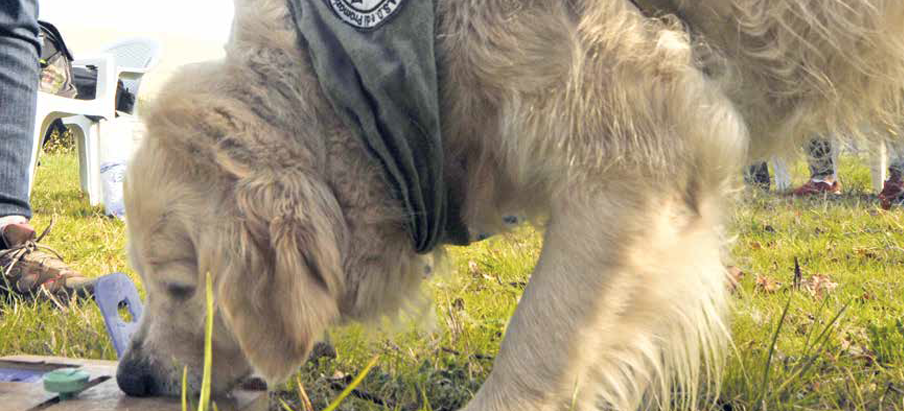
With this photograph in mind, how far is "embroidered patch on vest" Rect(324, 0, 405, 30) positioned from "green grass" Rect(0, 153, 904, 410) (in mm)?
905

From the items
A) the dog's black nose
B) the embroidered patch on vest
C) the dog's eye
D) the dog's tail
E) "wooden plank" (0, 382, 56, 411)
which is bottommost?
the dog's black nose

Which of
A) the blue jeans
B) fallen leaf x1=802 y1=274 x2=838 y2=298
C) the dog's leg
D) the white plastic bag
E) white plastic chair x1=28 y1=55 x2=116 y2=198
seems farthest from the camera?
the white plastic bag

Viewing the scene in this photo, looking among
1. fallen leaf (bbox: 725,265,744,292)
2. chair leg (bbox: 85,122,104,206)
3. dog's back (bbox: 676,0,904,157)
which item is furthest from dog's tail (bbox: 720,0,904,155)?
chair leg (bbox: 85,122,104,206)

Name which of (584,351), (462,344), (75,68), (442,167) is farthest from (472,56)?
(75,68)

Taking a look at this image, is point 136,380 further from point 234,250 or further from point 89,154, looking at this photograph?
point 89,154

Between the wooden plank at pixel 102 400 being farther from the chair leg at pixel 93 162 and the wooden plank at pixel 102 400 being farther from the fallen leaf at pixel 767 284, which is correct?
the chair leg at pixel 93 162

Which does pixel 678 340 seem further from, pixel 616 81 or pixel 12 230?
pixel 12 230

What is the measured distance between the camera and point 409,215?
2.04 meters

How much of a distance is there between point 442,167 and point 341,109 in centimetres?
29

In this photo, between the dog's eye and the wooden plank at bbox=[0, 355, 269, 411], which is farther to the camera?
the dog's eye

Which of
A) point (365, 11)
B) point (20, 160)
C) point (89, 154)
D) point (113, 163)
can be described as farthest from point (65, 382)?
point (89, 154)

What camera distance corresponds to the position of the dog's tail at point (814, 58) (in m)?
1.92

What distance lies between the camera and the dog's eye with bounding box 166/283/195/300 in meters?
2.04

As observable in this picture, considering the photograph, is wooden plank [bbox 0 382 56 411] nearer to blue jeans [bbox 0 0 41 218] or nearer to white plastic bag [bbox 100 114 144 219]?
blue jeans [bbox 0 0 41 218]
